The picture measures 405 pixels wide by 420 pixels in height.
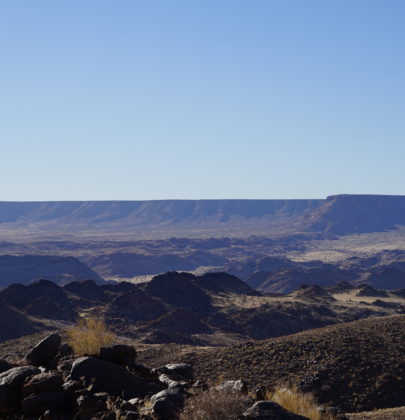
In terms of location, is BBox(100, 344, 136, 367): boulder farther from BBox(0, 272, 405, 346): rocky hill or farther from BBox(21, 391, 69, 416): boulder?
BBox(0, 272, 405, 346): rocky hill

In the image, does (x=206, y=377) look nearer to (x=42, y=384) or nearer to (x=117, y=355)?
(x=117, y=355)

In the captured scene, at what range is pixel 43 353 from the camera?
13461 millimetres

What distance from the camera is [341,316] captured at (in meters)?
61.1

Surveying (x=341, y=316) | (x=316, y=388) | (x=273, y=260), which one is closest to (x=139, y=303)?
(x=341, y=316)

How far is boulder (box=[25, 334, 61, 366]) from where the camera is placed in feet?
44.0

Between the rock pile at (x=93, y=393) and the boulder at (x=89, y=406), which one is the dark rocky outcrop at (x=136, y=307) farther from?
the boulder at (x=89, y=406)

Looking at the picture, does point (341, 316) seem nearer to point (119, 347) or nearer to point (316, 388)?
point (316, 388)

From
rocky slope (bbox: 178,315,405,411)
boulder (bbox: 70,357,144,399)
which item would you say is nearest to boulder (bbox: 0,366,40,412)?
boulder (bbox: 70,357,144,399)

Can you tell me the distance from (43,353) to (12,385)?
2321mm

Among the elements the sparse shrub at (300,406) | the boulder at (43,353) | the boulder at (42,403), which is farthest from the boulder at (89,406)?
the boulder at (43,353)

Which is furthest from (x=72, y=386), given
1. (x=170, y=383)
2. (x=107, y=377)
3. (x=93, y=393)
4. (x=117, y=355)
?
(x=117, y=355)

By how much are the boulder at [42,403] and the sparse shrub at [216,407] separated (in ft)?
7.40

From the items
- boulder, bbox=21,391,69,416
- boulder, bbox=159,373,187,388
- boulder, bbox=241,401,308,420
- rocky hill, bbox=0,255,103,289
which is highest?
boulder, bbox=241,401,308,420

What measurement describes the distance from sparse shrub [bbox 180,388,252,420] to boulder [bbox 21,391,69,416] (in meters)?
2.25
